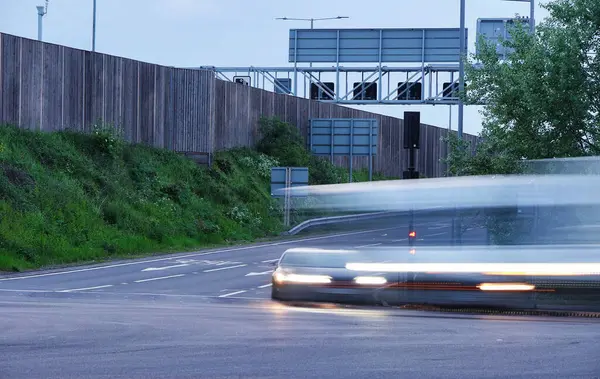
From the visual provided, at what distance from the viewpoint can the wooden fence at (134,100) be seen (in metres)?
41.7

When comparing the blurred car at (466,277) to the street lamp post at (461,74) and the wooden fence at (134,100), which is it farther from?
the wooden fence at (134,100)

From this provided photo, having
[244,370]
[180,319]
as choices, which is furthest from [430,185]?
[244,370]

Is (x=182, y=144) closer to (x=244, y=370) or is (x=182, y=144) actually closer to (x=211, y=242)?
(x=211, y=242)

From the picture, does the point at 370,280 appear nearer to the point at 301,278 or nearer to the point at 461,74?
the point at 301,278

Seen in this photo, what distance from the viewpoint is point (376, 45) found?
202ft

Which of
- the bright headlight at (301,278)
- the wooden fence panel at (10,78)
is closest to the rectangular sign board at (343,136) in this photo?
the wooden fence panel at (10,78)

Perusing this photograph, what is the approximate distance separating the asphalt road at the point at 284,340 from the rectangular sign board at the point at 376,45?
38.9 metres

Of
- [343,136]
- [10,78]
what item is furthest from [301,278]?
[343,136]

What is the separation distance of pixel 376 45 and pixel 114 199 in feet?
73.5

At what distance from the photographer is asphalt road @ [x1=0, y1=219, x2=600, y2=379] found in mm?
11914

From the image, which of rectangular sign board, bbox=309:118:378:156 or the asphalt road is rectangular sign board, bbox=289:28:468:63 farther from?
the asphalt road

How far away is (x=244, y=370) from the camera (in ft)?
38.8

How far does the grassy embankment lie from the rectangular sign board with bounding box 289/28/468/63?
768cm

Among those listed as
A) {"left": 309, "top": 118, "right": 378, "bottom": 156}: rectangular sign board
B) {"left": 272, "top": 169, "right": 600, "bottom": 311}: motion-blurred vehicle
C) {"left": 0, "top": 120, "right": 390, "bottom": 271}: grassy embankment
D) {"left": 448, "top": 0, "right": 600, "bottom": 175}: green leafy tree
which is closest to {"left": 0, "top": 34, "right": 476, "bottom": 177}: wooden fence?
{"left": 0, "top": 120, "right": 390, "bottom": 271}: grassy embankment
